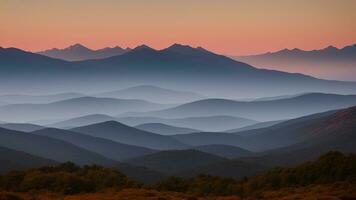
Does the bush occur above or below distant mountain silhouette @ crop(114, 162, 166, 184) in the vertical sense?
above

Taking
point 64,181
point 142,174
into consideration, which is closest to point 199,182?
point 64,181

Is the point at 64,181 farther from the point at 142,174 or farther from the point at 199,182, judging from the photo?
the point at 142,174

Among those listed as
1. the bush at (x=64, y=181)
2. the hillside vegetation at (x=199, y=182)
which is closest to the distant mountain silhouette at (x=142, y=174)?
the hillside vegetation at (x=199, y=182)

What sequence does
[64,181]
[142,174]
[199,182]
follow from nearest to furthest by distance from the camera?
[64,181]
[199,182]
[142,174]

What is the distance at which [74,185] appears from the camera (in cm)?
8550

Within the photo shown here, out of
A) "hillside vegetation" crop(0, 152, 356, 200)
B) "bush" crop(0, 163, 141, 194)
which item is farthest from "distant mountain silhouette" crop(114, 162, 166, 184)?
"bush" crop(0, 163, 141, 194)

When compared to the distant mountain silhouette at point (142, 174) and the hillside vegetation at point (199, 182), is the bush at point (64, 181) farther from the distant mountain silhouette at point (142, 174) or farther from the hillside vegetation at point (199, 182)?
the distant mountain silhouette at point (142, 174)

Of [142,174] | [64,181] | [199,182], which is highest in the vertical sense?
[64,181]

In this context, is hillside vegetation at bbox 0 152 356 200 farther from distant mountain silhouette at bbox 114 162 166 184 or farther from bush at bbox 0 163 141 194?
distant mountain silhouette at bbox 114 162 166 184

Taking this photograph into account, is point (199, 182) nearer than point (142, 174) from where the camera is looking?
Yes

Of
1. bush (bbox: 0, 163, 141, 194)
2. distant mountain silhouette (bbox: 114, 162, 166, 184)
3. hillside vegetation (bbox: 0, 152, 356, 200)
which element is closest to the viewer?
hillside vegetation (bbox: 0, 152, 356, 200)

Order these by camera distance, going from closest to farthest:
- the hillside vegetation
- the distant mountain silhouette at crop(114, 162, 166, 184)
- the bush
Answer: the hillside vegetation < the bush < the distant mountain silhouette at crop(114, 162, 166, 184)

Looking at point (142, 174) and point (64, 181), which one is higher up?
point (64, 181)

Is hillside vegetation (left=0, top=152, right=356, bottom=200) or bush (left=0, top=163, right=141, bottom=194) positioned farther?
bush (left=0, top=163, right=141, bottom=194)
